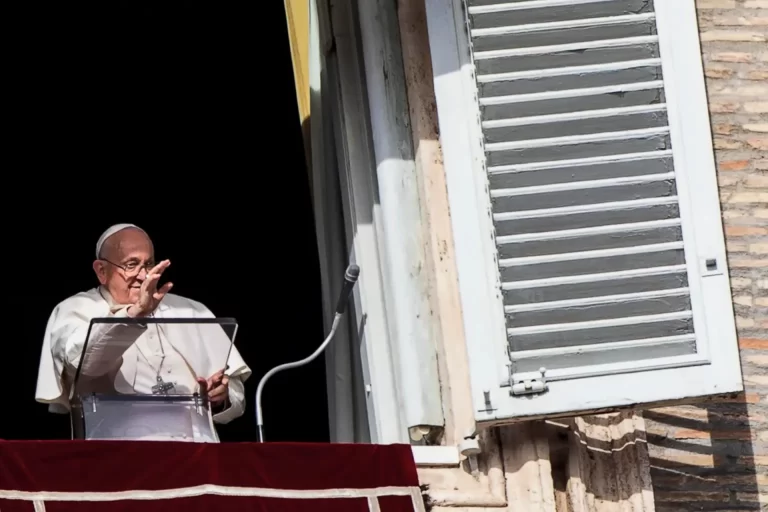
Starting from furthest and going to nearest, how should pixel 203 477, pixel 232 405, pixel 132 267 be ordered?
1. pixel 132 267
2. pixel 232 405
3. pixel 203 477

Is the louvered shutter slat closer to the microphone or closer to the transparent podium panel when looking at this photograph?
the microphone

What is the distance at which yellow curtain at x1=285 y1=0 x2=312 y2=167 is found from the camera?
24.0 ft

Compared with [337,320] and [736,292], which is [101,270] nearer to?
[337,320]

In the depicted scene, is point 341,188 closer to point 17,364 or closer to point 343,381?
point 343,381

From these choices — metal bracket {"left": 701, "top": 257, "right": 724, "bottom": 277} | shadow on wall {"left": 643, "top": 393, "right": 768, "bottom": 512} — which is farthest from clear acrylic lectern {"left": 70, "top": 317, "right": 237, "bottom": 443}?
shadow on wall {"left": 643, "top": 393, "right": 768, "bottom": 512}

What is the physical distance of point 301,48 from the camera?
7.41 meters

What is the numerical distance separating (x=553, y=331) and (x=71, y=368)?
1.38 m

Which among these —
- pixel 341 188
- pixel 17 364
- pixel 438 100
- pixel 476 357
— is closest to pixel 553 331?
pixel 476 357

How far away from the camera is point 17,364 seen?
907 centimetres

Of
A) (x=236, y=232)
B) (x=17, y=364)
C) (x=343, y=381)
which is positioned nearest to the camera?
(x=343, y=381)

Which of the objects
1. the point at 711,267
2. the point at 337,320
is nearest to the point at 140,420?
the point at 337,320

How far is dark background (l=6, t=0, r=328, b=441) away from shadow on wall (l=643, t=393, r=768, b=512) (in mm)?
2419

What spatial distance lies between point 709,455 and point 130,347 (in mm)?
2019

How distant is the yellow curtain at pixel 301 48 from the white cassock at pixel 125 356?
3.94ft
